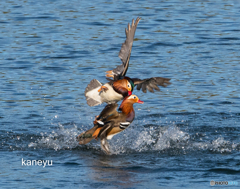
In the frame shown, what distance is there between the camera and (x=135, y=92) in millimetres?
13492

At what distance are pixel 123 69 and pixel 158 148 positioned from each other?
1608 mm

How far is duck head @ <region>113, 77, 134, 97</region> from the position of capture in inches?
386

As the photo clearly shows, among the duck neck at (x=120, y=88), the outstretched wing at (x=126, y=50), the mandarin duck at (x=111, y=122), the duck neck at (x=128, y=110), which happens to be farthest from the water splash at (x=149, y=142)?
the outstretched wing at (x=126, y=50)

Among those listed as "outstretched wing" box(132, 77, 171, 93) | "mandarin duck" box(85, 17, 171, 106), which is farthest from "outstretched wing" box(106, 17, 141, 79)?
"outstretched wing" box(132, 77, 171, 93)

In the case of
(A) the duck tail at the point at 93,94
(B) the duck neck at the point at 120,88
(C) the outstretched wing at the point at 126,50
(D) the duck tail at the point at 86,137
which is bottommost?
(D) the duck tail at the point at 86,137

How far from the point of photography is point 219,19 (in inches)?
800

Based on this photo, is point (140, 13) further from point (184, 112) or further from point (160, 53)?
point (184, 112)

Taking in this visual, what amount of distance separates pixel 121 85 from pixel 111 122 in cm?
71

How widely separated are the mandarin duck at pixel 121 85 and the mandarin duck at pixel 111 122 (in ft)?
0.93

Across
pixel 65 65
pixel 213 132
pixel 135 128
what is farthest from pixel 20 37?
pixel 213 132

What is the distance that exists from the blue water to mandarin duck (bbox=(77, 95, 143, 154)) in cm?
28

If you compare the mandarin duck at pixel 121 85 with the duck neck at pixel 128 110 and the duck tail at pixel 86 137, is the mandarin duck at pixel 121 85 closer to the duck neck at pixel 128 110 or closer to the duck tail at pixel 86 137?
the duck neck at pixel 128 110

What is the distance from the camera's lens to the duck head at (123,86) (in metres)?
9.80

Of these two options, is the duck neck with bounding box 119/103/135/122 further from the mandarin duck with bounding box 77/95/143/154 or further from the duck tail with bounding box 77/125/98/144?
the duck tail with bounding box 77/125/98/144
